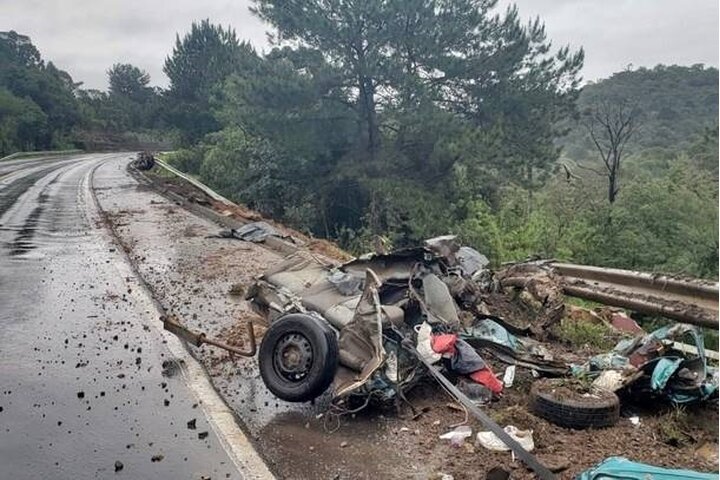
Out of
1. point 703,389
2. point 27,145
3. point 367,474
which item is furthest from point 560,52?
point 27,145

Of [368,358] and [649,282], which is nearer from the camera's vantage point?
[368,358]

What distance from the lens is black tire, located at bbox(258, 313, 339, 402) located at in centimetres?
446

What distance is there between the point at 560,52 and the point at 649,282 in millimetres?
18028

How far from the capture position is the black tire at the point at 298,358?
4.46m

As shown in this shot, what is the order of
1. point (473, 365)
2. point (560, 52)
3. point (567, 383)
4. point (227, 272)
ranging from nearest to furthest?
point (567, 383) < point (473, 365) < point (227, 272) < point (560, 52)

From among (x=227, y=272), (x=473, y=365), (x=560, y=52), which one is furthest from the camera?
(x=560, y=52)

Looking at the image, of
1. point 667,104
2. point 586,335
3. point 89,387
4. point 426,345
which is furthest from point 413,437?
point 667,104

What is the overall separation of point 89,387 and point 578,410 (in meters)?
4.03

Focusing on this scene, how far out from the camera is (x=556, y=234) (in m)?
17.4

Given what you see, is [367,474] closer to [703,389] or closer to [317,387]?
[317,387]

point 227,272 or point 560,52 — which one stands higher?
point 560,52

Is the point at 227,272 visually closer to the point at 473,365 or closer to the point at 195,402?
the point at 195,402

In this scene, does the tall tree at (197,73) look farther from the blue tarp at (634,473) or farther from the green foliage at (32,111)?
the blue tarp at (634,473)

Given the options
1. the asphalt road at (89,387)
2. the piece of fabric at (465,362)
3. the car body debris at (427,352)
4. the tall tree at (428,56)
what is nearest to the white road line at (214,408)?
the asphalt road at (89,387)
